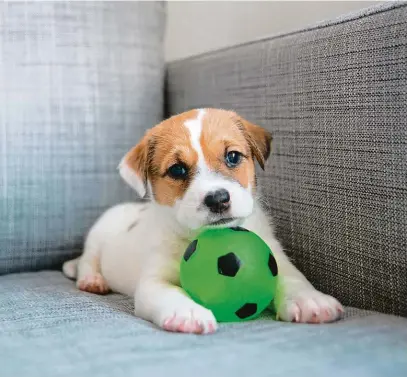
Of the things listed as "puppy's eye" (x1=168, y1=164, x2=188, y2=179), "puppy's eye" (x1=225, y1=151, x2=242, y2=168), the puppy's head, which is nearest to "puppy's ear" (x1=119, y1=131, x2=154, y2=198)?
the puppy's head

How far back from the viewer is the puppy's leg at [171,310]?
1.35 m

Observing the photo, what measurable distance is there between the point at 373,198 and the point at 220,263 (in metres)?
0.43

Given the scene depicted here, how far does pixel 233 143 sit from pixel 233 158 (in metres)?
0.04

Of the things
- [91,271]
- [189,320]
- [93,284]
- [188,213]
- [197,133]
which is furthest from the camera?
[91,271]

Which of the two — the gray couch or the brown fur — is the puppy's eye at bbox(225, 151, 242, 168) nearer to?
the brown fur

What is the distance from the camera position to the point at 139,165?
1.83m

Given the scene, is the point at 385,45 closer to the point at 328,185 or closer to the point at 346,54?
the point at 346,54

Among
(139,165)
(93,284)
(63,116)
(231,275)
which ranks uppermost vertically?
(63,116)

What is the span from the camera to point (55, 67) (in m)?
2.23

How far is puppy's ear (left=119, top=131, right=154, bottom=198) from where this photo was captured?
5.98 ft

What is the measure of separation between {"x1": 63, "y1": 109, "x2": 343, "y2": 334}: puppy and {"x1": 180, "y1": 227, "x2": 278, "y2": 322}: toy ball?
49mm

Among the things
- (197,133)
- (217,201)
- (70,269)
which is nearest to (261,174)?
(197,133)

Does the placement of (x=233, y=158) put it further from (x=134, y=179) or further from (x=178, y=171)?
(x=134, y=179)

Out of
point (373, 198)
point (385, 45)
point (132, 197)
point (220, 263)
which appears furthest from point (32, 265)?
point (385, 45)
